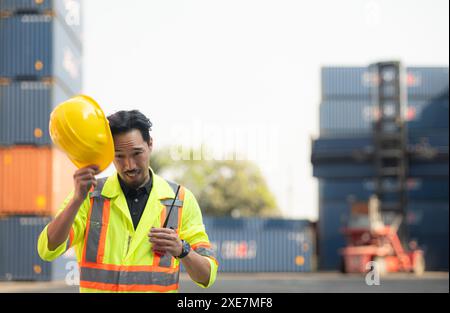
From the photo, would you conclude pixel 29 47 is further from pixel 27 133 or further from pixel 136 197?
pixel 136 197

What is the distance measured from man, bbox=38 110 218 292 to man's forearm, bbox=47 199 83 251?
0.01 metres

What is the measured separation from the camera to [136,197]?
11.0 ft

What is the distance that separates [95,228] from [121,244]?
14 centimetres

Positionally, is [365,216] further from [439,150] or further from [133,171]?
[133,171]

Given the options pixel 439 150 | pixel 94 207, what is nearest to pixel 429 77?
pixel 439 150

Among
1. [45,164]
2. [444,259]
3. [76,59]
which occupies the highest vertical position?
[76,59]

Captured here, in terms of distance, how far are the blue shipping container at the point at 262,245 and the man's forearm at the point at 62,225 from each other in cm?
3421

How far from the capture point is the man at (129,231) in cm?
315

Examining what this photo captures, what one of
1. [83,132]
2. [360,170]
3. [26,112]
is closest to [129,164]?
[83,132]

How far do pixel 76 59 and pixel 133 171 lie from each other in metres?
27.2

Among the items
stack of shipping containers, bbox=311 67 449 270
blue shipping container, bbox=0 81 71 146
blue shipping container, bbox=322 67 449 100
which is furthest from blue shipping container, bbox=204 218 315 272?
blue shipping container, bbox=0 81 71 146

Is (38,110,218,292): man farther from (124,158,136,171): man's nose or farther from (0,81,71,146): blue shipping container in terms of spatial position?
(0,81,71,146): blue shipping container

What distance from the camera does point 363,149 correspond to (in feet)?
122

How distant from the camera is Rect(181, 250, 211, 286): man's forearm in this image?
3047 mm
